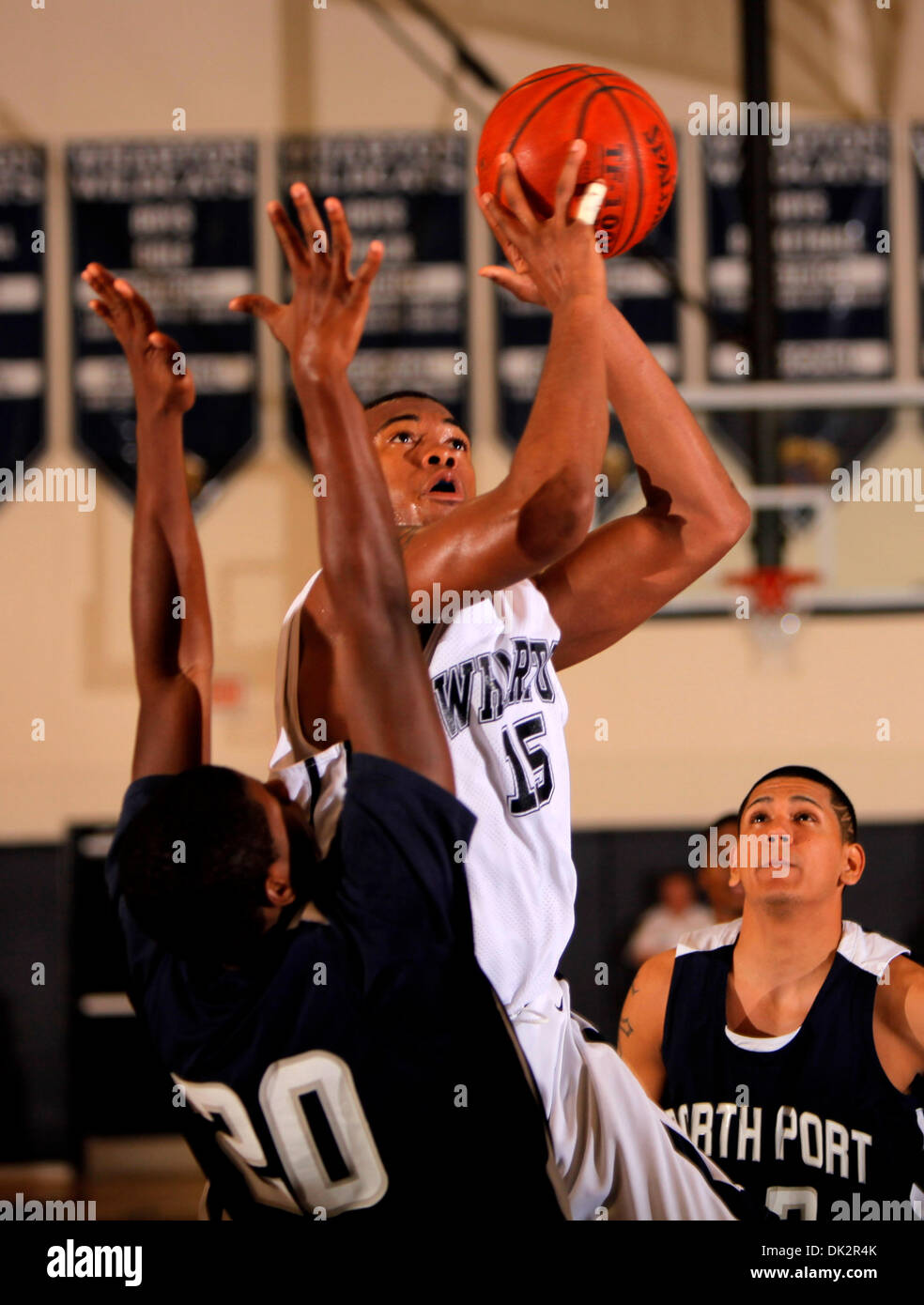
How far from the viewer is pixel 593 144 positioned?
6.98 ft

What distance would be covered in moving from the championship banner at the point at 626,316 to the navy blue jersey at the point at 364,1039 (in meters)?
3.63

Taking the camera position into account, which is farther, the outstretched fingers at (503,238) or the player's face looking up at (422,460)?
the player's face looking up at (422,460)

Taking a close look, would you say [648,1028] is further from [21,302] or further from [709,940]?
[21,302]

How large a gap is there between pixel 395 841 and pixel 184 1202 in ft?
11.5

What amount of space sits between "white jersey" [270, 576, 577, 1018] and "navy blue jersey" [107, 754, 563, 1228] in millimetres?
88

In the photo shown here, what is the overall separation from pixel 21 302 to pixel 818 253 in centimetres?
326

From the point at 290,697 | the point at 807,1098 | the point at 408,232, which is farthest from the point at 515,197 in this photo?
the point at 408,232

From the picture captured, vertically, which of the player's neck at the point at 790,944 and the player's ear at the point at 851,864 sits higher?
the player's ear at the point at 851,864

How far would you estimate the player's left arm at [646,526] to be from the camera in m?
2.17

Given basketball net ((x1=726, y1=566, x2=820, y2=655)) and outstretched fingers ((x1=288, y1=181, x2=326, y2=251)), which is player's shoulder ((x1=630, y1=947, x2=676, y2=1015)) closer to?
outstretched fingers ((x1=288, y1=181, x2=326, y2=251))

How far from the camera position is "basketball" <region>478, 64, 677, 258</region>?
2.11m

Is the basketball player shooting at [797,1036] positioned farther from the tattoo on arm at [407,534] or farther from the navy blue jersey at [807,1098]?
the tattoo on arm at [407,534]

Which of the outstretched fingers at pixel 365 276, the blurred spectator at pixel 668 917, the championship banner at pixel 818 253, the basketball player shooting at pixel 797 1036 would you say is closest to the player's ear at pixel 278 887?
the outstretched fingers at pixel 365 276
